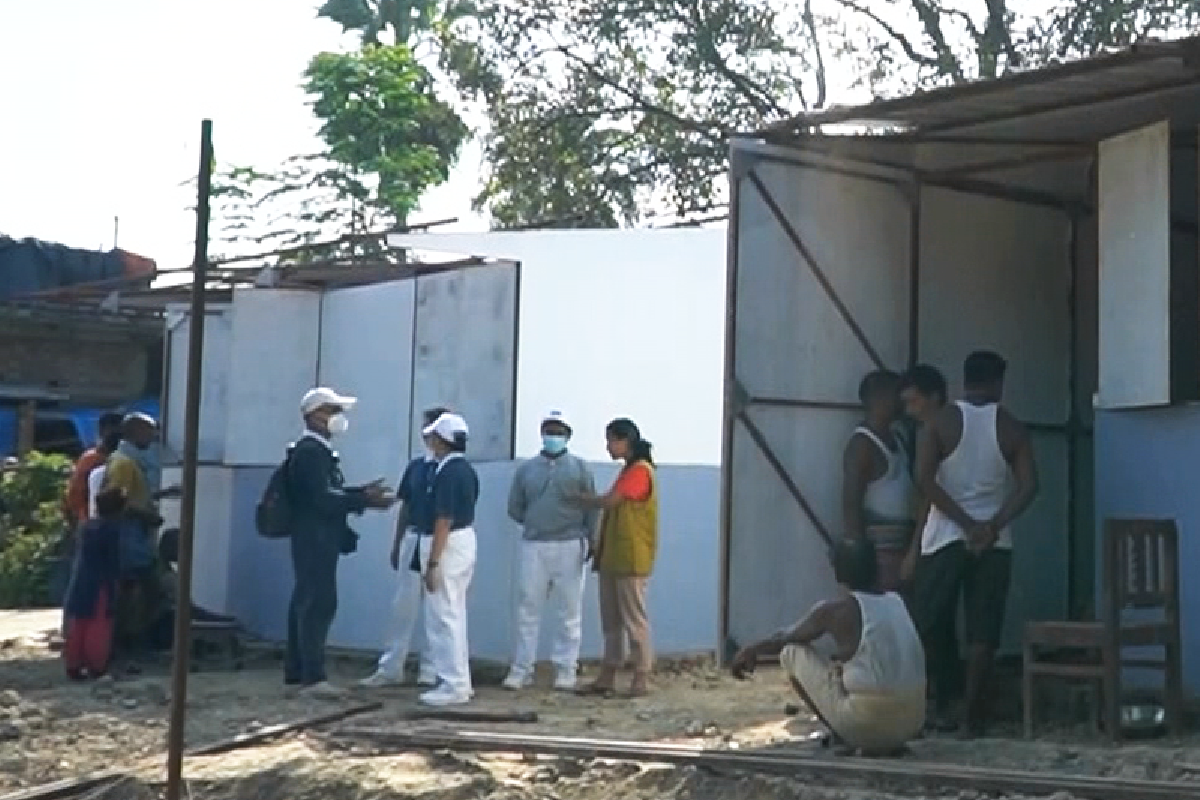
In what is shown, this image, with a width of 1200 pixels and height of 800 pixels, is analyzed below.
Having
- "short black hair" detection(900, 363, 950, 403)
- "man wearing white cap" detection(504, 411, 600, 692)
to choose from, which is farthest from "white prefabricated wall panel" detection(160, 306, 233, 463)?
"short black hair" detection(900, 363, 950, 403)

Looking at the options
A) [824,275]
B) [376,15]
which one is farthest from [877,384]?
[376,15]

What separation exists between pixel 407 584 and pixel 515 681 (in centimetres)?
99

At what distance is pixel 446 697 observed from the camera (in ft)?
40.4

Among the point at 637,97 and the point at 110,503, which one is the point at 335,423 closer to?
the point at 110,503

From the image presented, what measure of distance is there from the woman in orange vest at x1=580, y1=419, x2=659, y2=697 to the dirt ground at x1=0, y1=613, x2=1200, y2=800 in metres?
0.32

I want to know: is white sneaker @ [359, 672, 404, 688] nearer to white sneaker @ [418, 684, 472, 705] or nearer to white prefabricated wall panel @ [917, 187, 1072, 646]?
white sneaker @ [418, 684, 472, 705]

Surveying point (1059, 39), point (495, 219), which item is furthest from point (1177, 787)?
point (495, 219)

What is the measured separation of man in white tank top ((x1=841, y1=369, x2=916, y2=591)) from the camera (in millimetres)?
10984

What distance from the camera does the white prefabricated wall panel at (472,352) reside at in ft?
48.8

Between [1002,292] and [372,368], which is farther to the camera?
[372,368]

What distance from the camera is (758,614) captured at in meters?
11.3

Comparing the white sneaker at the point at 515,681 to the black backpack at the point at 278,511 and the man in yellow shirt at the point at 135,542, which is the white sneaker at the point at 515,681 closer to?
the black backpack at the point at 278,511

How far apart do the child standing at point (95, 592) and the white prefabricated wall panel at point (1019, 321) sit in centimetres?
575

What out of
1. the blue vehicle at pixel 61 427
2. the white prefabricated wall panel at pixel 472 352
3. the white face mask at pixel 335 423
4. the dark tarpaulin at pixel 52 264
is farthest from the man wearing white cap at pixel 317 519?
the blue vehicle at pixel 61 427
